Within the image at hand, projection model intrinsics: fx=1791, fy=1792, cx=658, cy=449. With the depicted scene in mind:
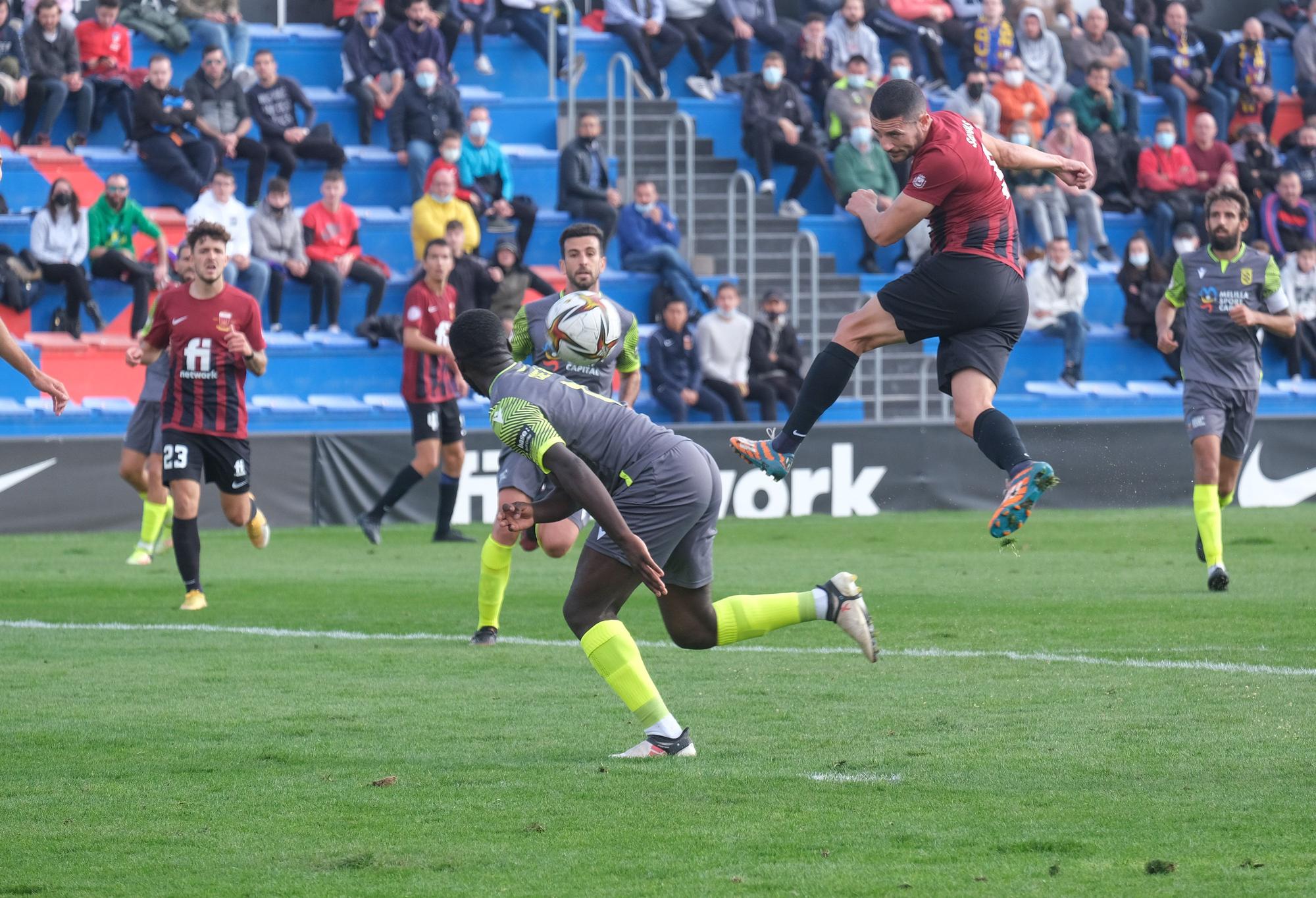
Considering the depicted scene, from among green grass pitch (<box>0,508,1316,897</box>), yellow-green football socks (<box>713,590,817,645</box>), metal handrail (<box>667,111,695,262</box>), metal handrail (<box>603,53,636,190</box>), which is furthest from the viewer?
metal handrail (<box>603,53,636,190</box>)

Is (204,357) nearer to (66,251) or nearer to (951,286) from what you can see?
(951,286)

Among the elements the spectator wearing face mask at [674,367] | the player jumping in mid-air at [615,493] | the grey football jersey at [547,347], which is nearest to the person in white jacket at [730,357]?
the spectator wearing face mask at [674,367]

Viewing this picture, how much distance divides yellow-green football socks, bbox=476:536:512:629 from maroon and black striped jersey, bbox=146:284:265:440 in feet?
7.90

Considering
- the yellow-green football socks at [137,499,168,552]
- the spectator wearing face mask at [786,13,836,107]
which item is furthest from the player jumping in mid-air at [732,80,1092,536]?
the spectator wearing face mask at [786,13,836,107]

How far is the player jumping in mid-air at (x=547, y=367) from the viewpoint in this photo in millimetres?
9297

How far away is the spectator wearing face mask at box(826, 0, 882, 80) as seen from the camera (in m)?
24.1

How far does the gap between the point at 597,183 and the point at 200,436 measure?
11.3 meters

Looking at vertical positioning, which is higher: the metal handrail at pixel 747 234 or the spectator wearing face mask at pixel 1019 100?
the spectator wearing face mask at pixel 1019 100

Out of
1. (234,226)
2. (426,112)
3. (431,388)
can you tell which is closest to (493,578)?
(431,388)

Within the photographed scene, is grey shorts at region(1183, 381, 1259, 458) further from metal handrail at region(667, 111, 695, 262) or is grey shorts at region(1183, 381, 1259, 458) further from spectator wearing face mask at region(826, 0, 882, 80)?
spectator wearing face mask at region(826, 0, 882, 80)

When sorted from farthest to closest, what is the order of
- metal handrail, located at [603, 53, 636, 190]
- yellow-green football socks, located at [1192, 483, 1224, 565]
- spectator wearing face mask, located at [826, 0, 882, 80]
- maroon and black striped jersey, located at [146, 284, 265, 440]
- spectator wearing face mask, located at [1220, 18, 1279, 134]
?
spectator wearing face mask, located at [1220, 18, 1279, 134], spectator wearing face mask, located at [826, 0, 882, 80], metal handrail, located at [603, 53, 636, 190], yellow-green football socks, located at [1192, 483, 1224, 565], maroon and black striped jersey, located at [146, 284, 265, 440]

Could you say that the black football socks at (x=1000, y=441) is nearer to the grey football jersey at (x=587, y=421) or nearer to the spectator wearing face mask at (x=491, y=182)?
the grey football jersey at (x=587, y=421)

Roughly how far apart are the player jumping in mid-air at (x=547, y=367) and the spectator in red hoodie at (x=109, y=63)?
12.1 m

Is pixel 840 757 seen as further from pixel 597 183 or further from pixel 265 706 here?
pixel 597 183
